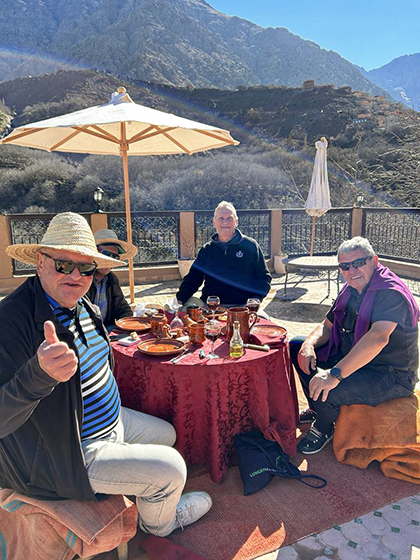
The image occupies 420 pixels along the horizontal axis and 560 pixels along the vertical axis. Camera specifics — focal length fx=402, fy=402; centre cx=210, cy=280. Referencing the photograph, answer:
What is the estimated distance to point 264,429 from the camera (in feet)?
8.52

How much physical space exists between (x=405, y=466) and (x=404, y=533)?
1.72 ft

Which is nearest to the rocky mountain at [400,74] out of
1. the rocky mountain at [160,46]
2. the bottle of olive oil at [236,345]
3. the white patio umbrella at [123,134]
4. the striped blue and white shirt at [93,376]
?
the rocky mountain at [160,46]

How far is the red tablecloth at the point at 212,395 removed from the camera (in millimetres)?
2363

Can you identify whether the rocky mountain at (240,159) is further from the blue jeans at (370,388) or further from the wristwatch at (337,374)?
the wristwatch at (337,374)

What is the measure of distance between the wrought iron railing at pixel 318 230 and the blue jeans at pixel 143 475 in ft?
28.0

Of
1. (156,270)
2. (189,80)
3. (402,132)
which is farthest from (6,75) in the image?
(156,270)

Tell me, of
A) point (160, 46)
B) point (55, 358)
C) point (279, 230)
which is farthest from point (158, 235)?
point (160, 46)

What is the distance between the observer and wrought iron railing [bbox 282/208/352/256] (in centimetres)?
1009

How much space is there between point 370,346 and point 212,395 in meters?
1.03

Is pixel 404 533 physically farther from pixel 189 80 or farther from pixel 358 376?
pixel 189 80

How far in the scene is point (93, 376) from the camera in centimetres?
192

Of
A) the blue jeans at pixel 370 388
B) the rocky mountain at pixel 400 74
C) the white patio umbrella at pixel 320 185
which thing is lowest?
the blue jeans at pixel 370 388

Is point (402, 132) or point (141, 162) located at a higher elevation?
point (402, 132)

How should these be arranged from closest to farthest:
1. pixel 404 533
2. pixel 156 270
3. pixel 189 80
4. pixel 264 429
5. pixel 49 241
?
Result: pixel 49 241
pixel 404 533
pixel 264 429
pixel 156 270
pixel 189 80
